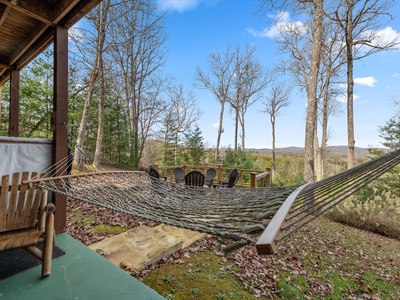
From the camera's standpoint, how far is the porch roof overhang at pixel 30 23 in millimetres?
2246

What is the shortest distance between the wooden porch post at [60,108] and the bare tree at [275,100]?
14.3 meters

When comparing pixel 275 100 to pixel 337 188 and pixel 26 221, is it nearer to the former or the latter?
pixel 337 188

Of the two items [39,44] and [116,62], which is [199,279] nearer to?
[39,44]

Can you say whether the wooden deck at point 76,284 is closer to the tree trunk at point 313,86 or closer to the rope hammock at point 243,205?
the rope hammock at point 243,205

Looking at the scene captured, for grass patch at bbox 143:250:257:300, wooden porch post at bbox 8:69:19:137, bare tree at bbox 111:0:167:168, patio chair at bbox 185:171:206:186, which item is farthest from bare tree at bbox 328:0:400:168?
wooden porch post at bbox 8:69:19:137

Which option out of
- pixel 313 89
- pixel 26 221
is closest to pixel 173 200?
pixel 26 221

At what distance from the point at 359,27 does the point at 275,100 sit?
25.3 feet

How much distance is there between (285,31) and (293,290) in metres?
11.1

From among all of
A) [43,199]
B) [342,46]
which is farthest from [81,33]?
[342,46]

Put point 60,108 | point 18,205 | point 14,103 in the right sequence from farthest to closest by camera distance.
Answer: point 14,103 < point 60,108 < point 18,205

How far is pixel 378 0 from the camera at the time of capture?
6.96m

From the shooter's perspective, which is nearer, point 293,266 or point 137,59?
point 293,266

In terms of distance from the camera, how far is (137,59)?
→ 35.8 feet

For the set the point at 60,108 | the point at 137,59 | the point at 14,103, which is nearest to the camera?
the point at 60,108
